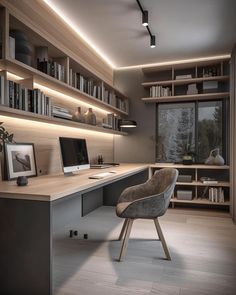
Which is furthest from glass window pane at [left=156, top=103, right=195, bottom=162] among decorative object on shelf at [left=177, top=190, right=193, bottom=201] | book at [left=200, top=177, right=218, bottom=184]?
decorative object on shelf at [left=177, top=190, right=193, bottom=201]

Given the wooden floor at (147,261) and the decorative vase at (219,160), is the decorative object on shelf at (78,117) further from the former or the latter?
the decorative vase at (219,160)

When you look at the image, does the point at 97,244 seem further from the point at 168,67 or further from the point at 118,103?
the point at 168,67

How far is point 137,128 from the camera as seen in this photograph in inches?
189

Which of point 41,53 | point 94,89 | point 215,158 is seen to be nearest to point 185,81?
point 215,158

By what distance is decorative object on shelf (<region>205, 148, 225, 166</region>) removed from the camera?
4020 millimetres

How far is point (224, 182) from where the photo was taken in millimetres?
4051

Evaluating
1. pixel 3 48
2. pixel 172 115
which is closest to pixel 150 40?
pixel 172 115

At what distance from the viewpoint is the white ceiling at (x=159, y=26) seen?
2.68 metres

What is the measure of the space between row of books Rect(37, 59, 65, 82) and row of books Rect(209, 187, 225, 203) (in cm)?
297

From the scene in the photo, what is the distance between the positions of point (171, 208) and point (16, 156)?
297 centimetres

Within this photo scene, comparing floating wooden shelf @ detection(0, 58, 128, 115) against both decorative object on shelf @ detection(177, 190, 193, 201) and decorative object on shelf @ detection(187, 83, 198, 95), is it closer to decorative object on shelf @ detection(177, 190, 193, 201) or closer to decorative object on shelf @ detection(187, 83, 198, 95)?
decorative object on shelf @ detection(187, 83, 198, 95)

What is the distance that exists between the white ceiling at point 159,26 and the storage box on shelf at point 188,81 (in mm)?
249

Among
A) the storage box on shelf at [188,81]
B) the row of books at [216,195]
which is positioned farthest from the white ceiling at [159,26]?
the row of books at [216,195]

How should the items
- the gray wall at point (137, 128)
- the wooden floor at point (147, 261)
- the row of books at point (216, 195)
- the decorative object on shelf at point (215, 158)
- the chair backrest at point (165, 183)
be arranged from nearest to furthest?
the wooden floor at point (147, 261) → the chair backrest at point (165, 183) → the row of books at point (216, 195) → the decorative object on shelf at point (215, 158) → the gray wall at point (137, 128)
